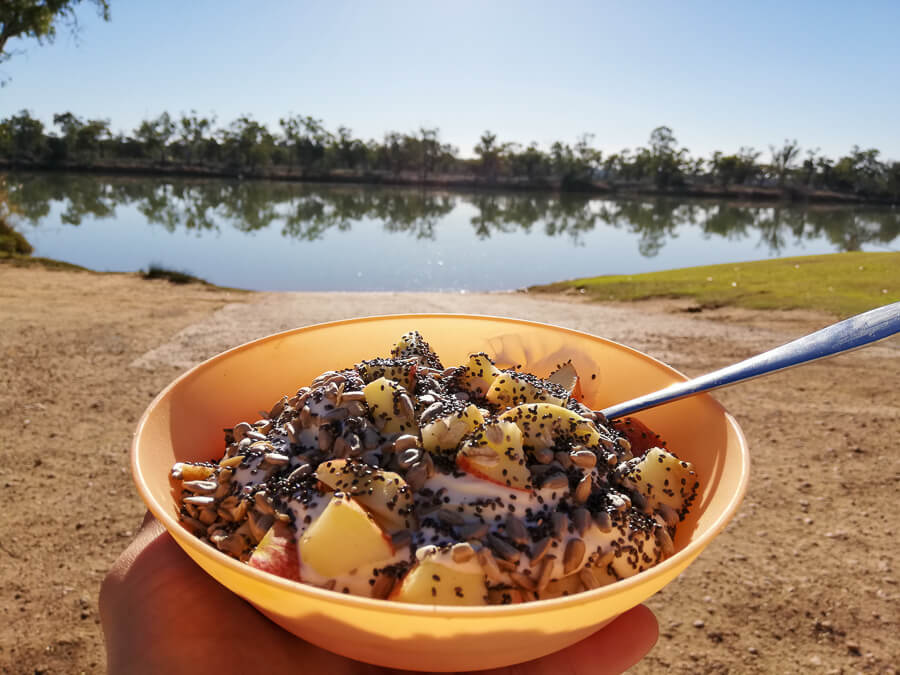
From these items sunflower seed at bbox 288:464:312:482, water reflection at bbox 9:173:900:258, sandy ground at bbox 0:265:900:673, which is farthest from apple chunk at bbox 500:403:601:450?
water reflection at bbox 9:173:900:258

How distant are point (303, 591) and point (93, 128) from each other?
6727cm

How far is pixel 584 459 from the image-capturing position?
3.07 ft

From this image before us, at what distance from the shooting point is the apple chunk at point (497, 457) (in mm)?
879

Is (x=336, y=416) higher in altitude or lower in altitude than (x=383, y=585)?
higher

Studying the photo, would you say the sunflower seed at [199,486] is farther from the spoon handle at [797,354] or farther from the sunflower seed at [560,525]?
the spoon handle at [797,354]

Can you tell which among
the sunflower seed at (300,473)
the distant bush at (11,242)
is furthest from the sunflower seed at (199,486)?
the distant bush at (11,242)

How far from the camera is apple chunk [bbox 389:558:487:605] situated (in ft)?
2.35

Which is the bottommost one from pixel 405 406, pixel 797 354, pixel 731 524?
pixel 731 524

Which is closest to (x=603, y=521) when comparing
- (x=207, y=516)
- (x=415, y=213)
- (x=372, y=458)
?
(x=372, y=458)

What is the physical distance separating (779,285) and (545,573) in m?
10.1

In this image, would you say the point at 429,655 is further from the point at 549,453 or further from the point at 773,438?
the point at 773,438

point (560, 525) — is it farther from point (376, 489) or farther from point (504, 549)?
point (376, 489)

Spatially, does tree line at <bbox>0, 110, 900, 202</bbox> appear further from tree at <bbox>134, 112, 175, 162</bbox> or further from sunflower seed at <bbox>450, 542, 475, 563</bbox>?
sunflower seed at <bbox>450, 542, 475, 563</bbox>

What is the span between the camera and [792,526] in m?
3.04
